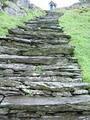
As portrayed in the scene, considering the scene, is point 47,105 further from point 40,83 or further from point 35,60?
point 35,60

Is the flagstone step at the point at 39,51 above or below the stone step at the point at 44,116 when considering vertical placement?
above

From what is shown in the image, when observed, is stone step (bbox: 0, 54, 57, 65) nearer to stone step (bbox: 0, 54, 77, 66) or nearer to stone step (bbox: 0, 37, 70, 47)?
stone step (bbox: 0, 54, 77, 66)

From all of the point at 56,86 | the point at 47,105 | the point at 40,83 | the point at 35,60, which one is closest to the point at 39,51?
the point at 35,60

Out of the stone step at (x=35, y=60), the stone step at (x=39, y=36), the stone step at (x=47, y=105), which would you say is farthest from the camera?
the stone step at (x=39, y=36)

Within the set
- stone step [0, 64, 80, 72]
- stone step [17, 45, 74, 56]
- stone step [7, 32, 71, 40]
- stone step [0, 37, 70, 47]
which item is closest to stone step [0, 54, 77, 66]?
stone step [0, 64, 80, 72]

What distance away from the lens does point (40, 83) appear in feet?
31.7

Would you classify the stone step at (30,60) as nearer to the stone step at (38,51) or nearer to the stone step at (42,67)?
the stone step at (42,67)

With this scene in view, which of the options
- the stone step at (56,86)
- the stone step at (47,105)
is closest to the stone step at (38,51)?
the stone step at (56,86)

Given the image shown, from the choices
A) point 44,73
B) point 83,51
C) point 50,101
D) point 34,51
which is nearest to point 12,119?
point 50,101

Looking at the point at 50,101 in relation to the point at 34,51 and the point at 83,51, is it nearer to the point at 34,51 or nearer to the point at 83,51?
the point at 34,51

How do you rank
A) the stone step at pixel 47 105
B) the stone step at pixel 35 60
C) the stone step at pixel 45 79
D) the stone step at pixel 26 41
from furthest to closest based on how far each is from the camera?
1. the stone step at pixel 26 41
2. the stone step at pixel 35 60
3. the stone step at pixel 45 79
4. the stone step at pixel 47 105

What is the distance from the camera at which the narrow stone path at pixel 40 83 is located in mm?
8273

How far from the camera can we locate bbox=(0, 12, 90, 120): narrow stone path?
8.27m

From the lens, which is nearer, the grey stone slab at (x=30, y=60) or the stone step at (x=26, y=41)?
the grey stone slab at (x=30, y=60)
